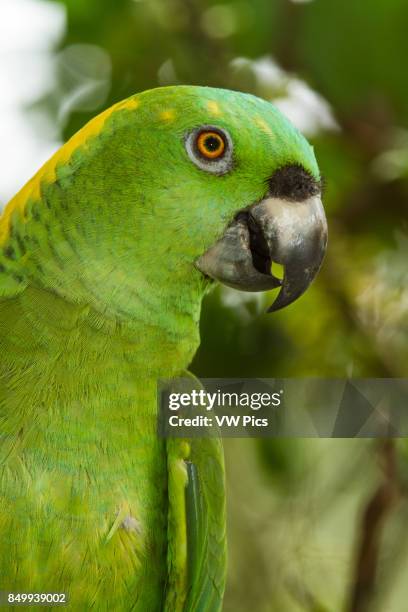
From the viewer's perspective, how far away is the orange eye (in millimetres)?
855

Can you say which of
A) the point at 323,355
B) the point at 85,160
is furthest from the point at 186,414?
the point at 323,355

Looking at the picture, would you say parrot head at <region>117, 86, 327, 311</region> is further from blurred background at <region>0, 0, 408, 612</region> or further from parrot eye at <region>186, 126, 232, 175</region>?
blurred background at <region>0, 0, 408, 612</region>

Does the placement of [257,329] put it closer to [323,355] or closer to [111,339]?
[323,355]

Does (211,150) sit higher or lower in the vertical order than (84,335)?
higher

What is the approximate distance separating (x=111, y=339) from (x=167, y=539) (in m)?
0.26

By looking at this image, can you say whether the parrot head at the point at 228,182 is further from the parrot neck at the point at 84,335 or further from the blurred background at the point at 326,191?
the blurred background at the point at 326,191

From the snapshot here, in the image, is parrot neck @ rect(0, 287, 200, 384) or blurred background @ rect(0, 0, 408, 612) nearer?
parrot neck @ rect(0, 287, 200, 384)

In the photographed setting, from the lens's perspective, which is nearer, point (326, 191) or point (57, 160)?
point (57, 160)

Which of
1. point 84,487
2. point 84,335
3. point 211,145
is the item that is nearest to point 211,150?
point 211,145

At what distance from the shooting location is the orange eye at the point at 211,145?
2.81 feet

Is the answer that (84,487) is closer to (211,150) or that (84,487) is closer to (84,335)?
(84,335)

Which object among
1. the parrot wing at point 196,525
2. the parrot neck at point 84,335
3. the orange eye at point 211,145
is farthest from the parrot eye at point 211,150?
the parrot wing at point 196,525

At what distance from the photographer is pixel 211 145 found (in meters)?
0.86

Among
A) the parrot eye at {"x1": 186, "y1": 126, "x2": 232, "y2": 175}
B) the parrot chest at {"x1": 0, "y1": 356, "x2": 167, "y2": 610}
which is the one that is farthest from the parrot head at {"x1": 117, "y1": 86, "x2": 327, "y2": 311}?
the parrot chest at {"x1": 0, "y1": 356, "x2": 167, "y2": 610}
